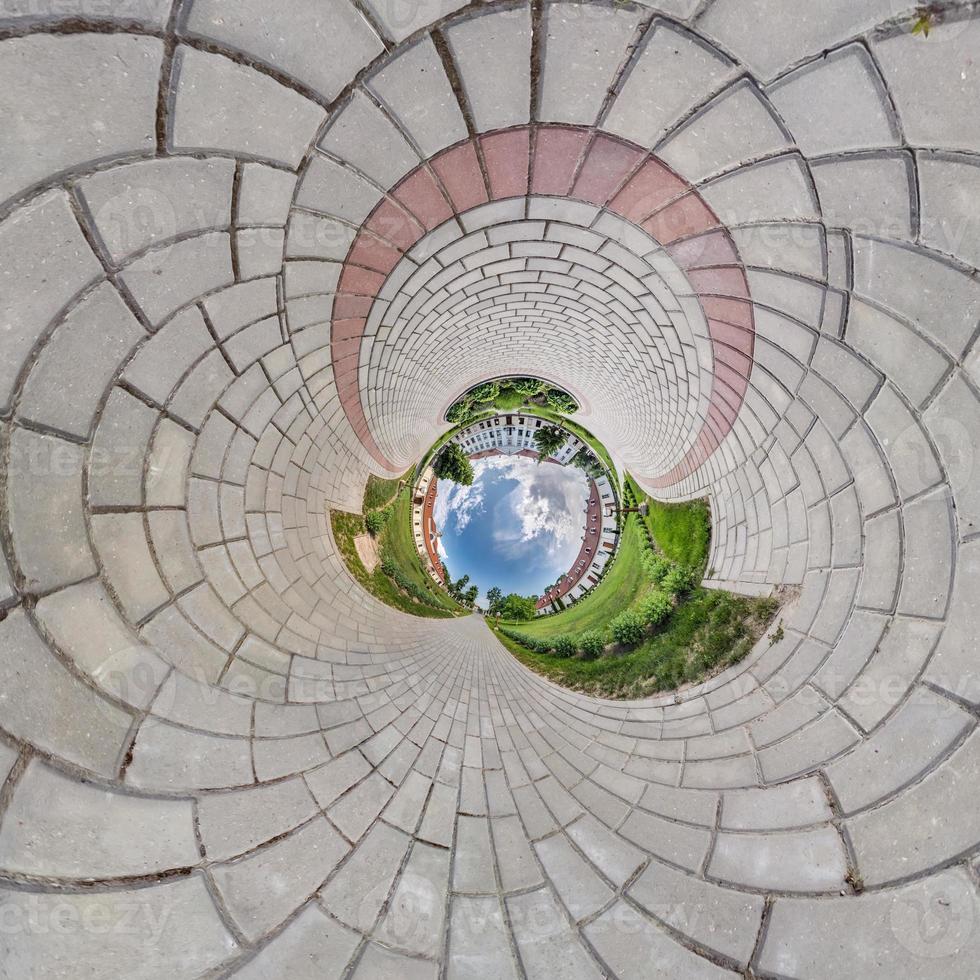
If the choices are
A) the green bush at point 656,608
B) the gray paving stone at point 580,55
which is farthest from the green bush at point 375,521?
the gray paving stone at point 580,55

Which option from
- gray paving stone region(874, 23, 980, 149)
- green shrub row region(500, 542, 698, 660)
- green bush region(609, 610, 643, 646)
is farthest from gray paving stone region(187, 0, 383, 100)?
green bush region(609, 610, 643, 646)

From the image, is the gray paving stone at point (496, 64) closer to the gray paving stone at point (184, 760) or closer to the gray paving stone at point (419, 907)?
the gray paving stone at point (184, 760)

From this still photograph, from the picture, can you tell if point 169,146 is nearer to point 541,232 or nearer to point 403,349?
point 541,232

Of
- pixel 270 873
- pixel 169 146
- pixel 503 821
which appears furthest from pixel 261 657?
pixel 169 146

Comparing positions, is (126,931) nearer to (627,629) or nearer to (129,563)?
(129,563)

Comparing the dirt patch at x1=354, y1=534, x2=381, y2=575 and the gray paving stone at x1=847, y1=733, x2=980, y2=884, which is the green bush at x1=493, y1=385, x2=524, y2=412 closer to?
the dirt patch at x1=354, y1=534, x2=381, y2=575

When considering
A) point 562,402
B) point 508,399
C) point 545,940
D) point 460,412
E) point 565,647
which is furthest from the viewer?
point 508,399
